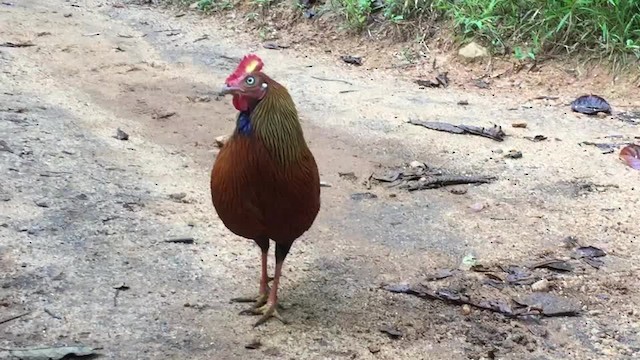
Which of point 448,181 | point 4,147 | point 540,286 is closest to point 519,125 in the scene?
point 448,181

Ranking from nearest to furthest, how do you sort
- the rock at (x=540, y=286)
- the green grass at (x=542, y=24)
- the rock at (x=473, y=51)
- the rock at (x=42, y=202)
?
the rock at (x=540, y=286) → the rock at (x=42, y=202) → the green grass at (x=542, y=24) → the rock at (x=473, y=51)

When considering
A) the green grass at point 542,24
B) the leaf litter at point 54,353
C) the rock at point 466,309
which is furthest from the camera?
the green grass at point 542,24

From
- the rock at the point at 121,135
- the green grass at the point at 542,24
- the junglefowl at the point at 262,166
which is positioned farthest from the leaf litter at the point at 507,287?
the green grass at the point at 542,24

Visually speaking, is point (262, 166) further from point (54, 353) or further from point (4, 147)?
point (4, 147)

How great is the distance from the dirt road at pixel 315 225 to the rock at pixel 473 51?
79 centimetres

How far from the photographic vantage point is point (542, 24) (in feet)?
26.1

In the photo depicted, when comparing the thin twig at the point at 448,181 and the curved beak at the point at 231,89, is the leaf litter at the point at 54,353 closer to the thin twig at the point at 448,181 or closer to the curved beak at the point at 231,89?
the curved beak at the point at 231,89

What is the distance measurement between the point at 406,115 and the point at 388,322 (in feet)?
11.1

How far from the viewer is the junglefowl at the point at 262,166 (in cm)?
322

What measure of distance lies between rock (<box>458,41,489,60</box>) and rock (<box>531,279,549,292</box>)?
451cm

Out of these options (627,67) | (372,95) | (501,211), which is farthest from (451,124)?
(627,67)

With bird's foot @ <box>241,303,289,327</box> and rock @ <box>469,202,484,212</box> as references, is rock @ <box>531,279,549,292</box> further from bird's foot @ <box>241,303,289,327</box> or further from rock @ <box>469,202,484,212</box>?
bird's foot @ <box>241,303,289,327</box>

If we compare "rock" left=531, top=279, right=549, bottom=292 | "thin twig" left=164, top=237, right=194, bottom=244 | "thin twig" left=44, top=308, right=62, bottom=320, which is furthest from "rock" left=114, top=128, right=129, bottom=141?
"rock" left=531, top=279, right=549, bottom=292

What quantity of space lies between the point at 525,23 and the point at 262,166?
18.5ft
